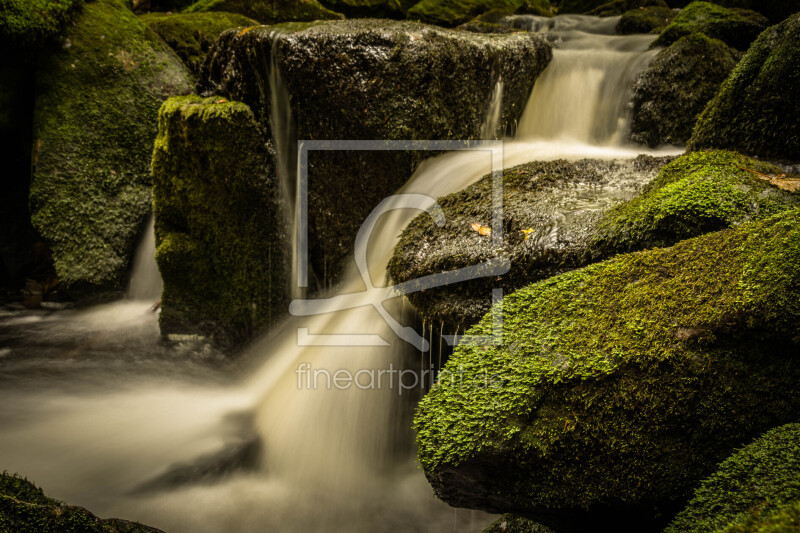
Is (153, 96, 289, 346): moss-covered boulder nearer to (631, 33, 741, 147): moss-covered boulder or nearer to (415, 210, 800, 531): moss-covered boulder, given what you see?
(415, 210, 800, 531): moss-covered boulder

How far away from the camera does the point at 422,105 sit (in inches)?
178

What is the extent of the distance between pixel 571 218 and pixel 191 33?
6.89m

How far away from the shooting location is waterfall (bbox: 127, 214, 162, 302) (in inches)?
247

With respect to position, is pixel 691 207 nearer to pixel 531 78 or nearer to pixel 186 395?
pixel 531 78

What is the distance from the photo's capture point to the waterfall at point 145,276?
6.27 meters

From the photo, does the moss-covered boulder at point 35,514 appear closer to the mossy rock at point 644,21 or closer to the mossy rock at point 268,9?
the mossy rock at point 268,9

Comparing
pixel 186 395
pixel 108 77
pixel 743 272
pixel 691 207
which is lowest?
pixel 186 395

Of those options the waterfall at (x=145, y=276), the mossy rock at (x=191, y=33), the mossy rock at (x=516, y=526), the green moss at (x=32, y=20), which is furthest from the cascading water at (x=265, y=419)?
the mossy rock at (x=191, y=33)

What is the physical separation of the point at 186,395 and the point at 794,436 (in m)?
4.55

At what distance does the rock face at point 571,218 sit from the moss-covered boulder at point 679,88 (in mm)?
2064

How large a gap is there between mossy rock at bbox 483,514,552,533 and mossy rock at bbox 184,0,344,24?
869cm

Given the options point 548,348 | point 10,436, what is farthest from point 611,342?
point 10,436

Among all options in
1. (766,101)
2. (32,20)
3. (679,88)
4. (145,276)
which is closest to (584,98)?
(679,88)
